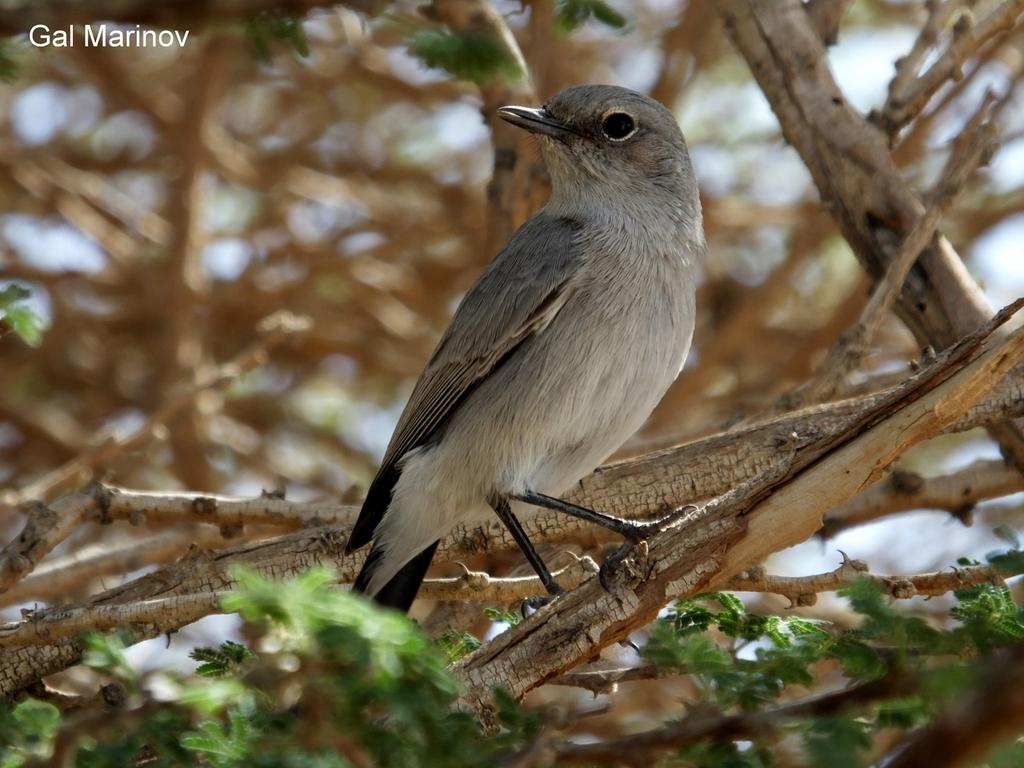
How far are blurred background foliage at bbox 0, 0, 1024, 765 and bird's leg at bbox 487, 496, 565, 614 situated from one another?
224 centimetres

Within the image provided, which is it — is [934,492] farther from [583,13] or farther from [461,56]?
[461,56]

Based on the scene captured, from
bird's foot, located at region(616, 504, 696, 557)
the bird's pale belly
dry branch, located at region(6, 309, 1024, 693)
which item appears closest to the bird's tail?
dry branch, located at region(6, 309, 1024, 693)

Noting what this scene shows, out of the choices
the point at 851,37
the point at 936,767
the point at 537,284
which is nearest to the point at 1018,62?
the point at 851,37

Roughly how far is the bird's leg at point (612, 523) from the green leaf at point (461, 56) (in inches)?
53.2

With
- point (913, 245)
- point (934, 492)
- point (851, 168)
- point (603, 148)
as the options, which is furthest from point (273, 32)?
point (934, 492)

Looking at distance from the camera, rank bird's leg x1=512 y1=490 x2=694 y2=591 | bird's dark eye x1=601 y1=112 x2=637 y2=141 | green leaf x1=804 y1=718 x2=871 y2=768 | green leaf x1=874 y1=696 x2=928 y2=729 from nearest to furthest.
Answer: green leaf x1=804 y1=718 x2=871 y2=768 < green leaf x1=874 y1=696 x2=928 y2=729 < bird's leg x1=512 y1=490 x2=694 y2=591 < bird's dark eye x1=601 y1=112 x2=637 y2=141

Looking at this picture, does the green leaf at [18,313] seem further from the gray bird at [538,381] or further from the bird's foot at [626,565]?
the bird's foot at [626,565]

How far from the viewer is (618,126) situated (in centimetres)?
504

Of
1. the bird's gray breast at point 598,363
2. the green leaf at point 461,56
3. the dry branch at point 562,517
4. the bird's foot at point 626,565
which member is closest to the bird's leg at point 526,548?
the bird's gray breast at point 598,363

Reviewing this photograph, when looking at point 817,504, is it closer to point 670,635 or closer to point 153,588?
point 670,635

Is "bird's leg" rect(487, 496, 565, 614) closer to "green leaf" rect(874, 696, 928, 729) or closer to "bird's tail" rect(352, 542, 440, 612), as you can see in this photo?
"bird's tail" rect(352, 542, 440, 612)

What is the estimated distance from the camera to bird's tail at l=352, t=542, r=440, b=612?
4484mm

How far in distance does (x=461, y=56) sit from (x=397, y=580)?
202 centimetres

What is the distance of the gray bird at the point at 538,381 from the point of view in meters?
4.29
